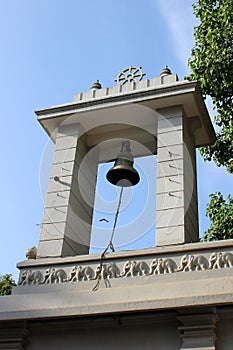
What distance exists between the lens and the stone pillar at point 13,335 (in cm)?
568

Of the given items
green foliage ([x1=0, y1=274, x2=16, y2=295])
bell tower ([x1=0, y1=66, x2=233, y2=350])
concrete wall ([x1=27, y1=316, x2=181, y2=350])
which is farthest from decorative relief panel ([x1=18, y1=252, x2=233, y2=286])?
green foliage ([x1=0, y1=274, x2=16, y2=295])

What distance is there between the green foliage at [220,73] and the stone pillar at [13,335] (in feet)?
21.8

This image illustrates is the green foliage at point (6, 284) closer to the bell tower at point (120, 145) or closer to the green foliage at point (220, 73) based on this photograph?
the green foliage at point (220, 73)

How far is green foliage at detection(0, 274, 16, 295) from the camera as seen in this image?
16530 mm

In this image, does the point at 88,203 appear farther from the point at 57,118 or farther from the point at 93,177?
the point at 57,118

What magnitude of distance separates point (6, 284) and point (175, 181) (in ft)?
38.9

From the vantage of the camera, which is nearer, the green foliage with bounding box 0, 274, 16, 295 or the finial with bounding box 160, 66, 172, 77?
the finial with bounding box 160, 66, 172, 77

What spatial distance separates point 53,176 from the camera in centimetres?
709

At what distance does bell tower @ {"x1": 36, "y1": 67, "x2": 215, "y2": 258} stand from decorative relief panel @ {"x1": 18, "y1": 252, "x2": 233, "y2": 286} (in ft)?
0.91

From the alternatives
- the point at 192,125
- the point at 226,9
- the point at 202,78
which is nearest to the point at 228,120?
the point at 202,78

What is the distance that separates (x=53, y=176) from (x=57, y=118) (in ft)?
3.06

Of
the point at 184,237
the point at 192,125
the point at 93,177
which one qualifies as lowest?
the point at 184,237

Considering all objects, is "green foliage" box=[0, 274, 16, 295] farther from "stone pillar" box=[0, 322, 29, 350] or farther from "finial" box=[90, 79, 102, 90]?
"stone pillar" box=[0, 322, 29, 350]

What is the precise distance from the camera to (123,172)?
286 inches
